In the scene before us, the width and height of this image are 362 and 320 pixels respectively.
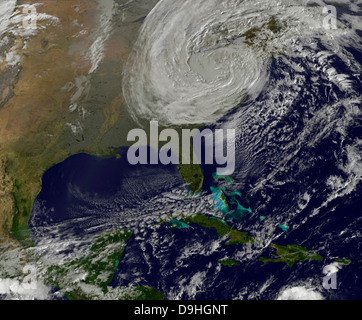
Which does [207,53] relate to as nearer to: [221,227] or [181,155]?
[181,155]

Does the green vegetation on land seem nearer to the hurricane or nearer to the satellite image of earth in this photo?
the satellite image of earth

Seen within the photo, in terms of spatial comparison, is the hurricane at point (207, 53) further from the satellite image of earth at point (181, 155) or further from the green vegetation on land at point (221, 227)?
the green vegetation on land at point (221, 227)

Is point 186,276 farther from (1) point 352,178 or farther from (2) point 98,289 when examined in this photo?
(1) point 352,178

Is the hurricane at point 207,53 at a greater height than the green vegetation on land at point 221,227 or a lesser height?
greater

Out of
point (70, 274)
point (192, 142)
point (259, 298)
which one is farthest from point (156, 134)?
point (259, 298)

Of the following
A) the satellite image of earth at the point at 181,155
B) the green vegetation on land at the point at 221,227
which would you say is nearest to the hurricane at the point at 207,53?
the satellite image of earth at the point at 181,155
